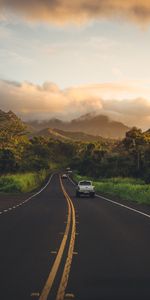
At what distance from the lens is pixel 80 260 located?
11.5 meters

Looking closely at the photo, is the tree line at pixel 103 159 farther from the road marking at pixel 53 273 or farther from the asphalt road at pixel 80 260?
the road marking at pixel 53 273

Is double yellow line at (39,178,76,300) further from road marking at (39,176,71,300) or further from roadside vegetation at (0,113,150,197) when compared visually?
roadside vegetation at (0,113,150,197)

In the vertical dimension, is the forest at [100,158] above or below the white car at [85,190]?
above

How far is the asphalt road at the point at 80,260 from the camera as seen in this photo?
8336mm

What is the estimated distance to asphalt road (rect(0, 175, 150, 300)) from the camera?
8336mm

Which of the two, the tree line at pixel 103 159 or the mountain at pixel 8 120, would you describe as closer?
the tree line at pixel 103 159

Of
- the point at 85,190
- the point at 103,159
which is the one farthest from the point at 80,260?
the point at 103,159

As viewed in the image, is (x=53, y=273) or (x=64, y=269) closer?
(x=53, y=273)

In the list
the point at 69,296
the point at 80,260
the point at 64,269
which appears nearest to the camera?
the point at 69,296

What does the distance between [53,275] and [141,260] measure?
2.59 m

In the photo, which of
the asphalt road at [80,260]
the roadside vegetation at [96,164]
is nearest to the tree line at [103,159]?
the roadside vegetation at [96,164]

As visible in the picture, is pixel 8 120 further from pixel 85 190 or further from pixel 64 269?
pixel 64 269

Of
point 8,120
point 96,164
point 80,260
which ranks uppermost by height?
point 8,120

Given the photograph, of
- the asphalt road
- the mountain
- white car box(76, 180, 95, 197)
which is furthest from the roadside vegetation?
the asphalt road
